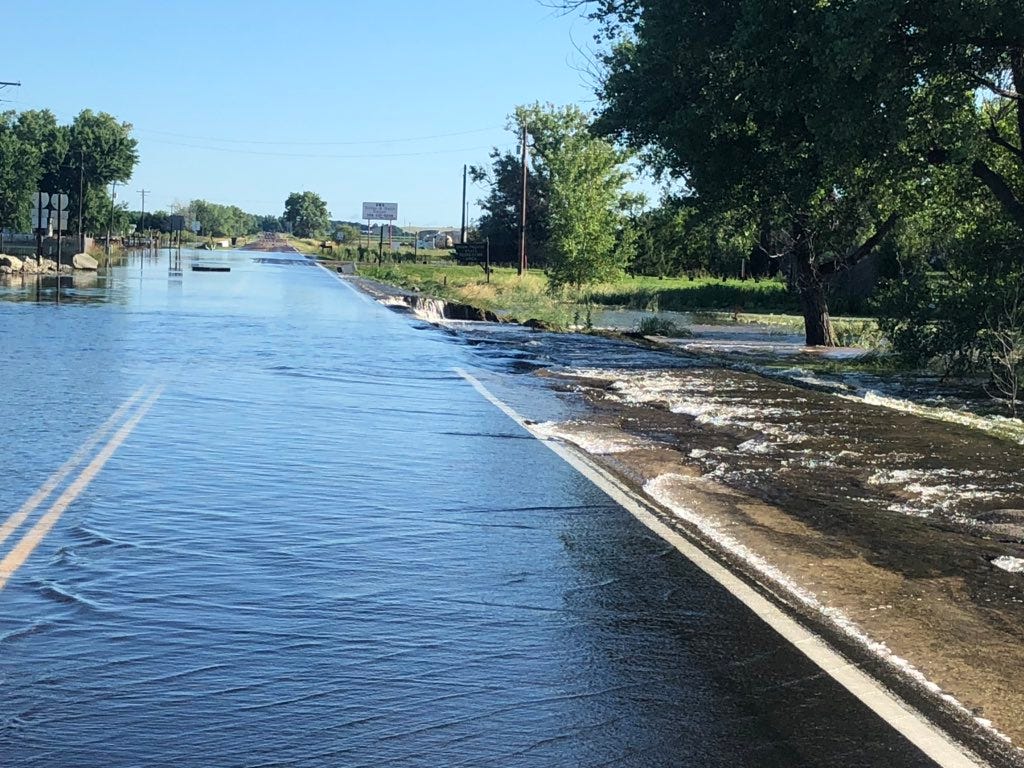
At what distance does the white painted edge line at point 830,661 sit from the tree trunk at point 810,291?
2366cm

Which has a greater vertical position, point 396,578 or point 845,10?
point 845,10

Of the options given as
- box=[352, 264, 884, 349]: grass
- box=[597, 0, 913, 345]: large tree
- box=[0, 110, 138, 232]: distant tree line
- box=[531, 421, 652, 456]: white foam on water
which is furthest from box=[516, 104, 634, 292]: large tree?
box=[0, 110, 138, 232]: distant tree line

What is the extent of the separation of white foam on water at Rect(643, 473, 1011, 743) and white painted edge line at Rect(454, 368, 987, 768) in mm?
205

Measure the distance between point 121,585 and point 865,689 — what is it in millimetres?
3865

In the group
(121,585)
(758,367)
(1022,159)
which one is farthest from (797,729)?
(758,367)

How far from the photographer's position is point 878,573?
860 cm

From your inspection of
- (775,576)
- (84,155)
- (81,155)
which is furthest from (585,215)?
(84,155)

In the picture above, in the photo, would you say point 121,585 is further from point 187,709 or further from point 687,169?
point 687,169

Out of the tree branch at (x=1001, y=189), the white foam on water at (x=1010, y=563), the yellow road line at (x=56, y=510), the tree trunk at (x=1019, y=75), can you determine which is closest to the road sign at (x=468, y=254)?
the tree branch at (x=1001, y=189)

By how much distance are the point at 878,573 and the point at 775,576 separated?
721 millimetres

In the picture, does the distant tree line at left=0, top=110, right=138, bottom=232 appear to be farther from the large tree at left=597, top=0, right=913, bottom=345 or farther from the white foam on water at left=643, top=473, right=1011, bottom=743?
the white foam on water at left=643, top=473, right=1011, bottom=743

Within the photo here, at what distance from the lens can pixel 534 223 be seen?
118 meters

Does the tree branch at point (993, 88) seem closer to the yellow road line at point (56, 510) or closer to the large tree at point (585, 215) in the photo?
the yellow road line at point (56, 510)

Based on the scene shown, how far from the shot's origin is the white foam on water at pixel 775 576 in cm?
621
